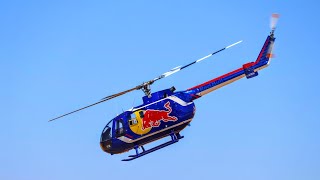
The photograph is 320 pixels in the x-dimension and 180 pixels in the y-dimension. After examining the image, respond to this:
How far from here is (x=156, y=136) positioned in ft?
125

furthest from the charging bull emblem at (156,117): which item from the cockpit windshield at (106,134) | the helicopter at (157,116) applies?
the cockpit windshield at (106,134)

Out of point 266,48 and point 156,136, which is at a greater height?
point 266,48

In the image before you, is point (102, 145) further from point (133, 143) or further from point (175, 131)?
point (175, 131)

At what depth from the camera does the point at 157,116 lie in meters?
37.4

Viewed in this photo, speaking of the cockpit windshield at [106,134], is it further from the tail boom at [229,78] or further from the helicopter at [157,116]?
the tail boom at [229,78]

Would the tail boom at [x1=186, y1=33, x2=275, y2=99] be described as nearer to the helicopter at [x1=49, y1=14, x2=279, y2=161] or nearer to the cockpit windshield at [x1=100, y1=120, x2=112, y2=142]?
the helicopter at [x1=49, y1=14, x2=279, y2=161]

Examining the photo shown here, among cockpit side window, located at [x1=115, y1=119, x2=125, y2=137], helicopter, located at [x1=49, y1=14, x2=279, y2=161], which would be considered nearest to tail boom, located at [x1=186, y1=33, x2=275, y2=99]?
helicopter, located at [x1=49, y1=14, x2=279, y2=161]

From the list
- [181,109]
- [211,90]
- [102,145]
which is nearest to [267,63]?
[211,90]

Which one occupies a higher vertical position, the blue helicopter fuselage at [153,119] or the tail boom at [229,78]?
the tail boom at [229,78]

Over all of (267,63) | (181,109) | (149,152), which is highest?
(267,63)

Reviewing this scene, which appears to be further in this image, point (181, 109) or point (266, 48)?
point (266, 48)

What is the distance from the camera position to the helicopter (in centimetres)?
3738

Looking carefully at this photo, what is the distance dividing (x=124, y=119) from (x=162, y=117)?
336 centimetres

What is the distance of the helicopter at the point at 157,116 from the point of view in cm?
3738
